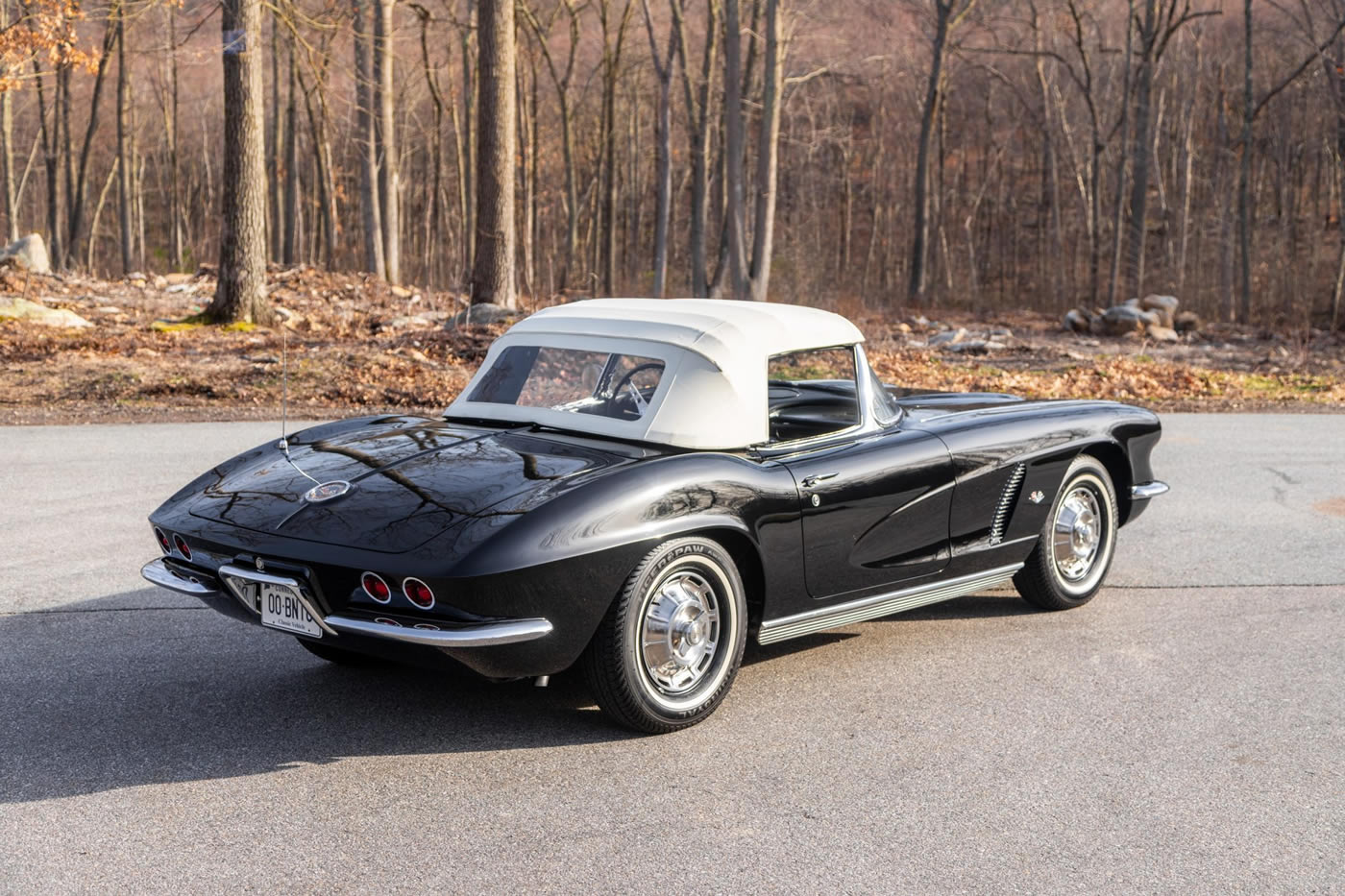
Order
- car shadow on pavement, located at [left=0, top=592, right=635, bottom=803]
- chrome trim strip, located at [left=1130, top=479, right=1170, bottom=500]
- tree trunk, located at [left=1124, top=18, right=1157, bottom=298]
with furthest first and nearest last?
tree trunk, located at [left=1124, top=18, right=1157, bottom=298]
chrome trim strip, located at [left=1130, top=479, right=1170, bottom=500]
car shadow on pavement, located at [left=0, top=592, right=635, bottom=803]

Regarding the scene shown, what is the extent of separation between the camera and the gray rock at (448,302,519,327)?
61.4 ft

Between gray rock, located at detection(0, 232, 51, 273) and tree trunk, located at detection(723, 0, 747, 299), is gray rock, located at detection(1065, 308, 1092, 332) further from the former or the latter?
gray rock, located at detection(0, 232, 51, 273)

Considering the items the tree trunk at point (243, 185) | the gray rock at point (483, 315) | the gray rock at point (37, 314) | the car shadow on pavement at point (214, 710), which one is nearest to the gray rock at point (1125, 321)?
the gray rock at point (483, 315)

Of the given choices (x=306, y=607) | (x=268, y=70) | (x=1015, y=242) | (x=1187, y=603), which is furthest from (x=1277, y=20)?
(x=306, y=607)

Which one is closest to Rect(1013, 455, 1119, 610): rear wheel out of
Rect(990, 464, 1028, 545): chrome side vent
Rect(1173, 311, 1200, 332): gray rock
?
Rect(990, 464, 1028, 545): chrome side vent

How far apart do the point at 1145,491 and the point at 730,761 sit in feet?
10.6

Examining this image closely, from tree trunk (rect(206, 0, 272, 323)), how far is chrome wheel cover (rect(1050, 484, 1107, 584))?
50.9 ft

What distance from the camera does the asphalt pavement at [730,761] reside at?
11.6 ft

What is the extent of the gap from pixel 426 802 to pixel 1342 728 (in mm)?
3286

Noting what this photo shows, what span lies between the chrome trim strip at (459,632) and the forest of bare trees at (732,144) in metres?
16.2

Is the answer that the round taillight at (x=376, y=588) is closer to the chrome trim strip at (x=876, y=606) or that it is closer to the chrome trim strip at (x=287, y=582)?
the chrome trim strip at (x=287, y=582)

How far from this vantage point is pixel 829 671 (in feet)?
17.5

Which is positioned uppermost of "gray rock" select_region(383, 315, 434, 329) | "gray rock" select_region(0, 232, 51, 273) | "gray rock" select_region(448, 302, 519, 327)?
"gray rock" select_region(0, 232, 51, 273)

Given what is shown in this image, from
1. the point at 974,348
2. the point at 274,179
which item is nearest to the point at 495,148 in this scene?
the point at 974,348
